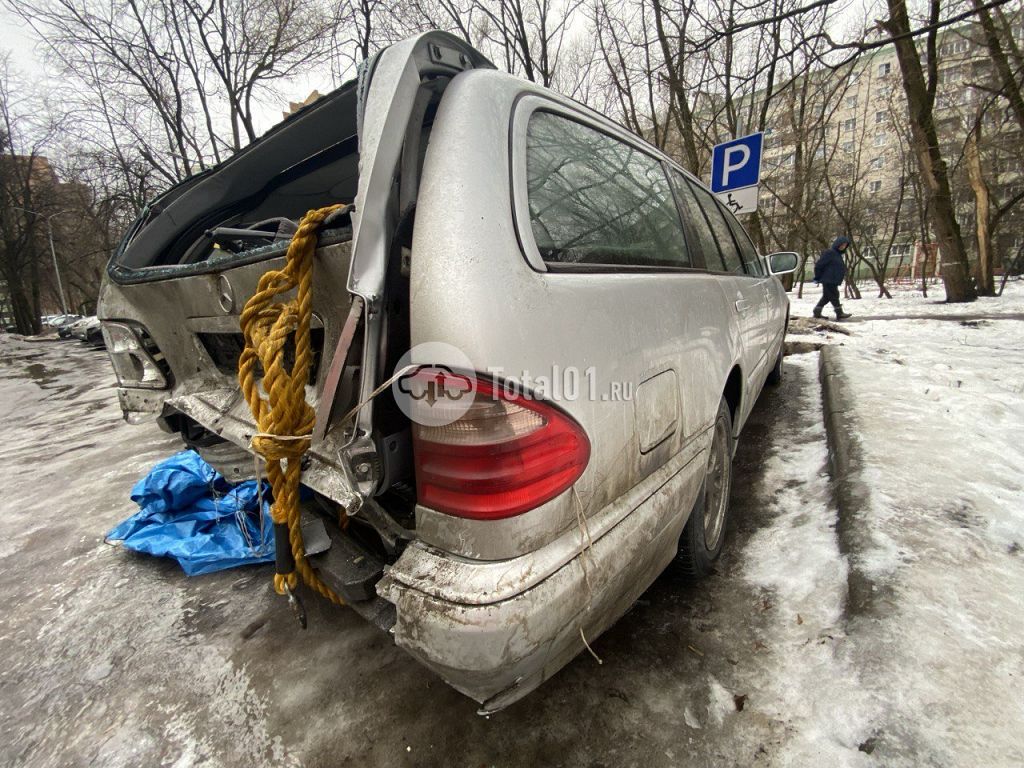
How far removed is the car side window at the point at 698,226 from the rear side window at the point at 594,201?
0.24m

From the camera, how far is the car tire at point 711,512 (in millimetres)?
1853

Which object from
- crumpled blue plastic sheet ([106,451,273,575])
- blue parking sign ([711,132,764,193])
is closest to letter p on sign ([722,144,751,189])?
blue parking sign ([711,132,764,193])

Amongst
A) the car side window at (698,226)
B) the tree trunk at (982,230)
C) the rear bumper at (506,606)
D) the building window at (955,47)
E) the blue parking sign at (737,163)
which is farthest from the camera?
the tree trunk at (982,230)

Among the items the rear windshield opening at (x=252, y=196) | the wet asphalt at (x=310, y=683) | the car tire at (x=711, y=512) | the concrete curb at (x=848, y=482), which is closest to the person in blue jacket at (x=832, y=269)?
the concrete curb at (x=848, y=482)

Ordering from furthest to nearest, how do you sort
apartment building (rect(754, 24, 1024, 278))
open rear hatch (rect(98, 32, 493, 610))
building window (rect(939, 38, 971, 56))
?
1. building window (rect(939, 38, 971, 56))
2. apartment building (rect(754, 24, 1024, 278))
3. open rear hatch (rect(98, 32, 493, 610))

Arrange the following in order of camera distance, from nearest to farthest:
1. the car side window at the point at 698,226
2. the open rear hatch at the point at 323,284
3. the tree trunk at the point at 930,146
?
the open rear hatch at the point at 323,284, the car side window at the point at 698,226, the tree trunk at the point at 930,146

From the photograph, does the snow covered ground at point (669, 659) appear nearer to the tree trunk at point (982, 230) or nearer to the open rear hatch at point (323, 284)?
the open rear hatch at point (323, 284)

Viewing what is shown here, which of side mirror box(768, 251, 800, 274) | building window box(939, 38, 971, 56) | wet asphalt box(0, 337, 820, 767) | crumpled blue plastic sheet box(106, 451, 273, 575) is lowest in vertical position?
wet asphalt box(0, 337, 820, 767)

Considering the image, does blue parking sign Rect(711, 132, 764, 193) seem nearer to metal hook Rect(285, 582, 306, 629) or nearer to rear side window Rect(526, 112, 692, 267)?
rear side window Rect(526, 112, 692, 267)

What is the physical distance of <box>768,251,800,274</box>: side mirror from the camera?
3.71m

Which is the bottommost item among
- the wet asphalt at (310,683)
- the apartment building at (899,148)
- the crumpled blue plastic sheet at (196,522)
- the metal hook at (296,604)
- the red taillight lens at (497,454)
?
the wet asphalt at (310,683)

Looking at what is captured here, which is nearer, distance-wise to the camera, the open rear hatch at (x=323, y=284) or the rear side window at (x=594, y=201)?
the open rear hatch at (x=323, y=284)

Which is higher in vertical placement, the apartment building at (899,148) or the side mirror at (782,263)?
the apartment building at (899,148)

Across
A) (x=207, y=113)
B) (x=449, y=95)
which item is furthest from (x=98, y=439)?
(x=207, y=113)
